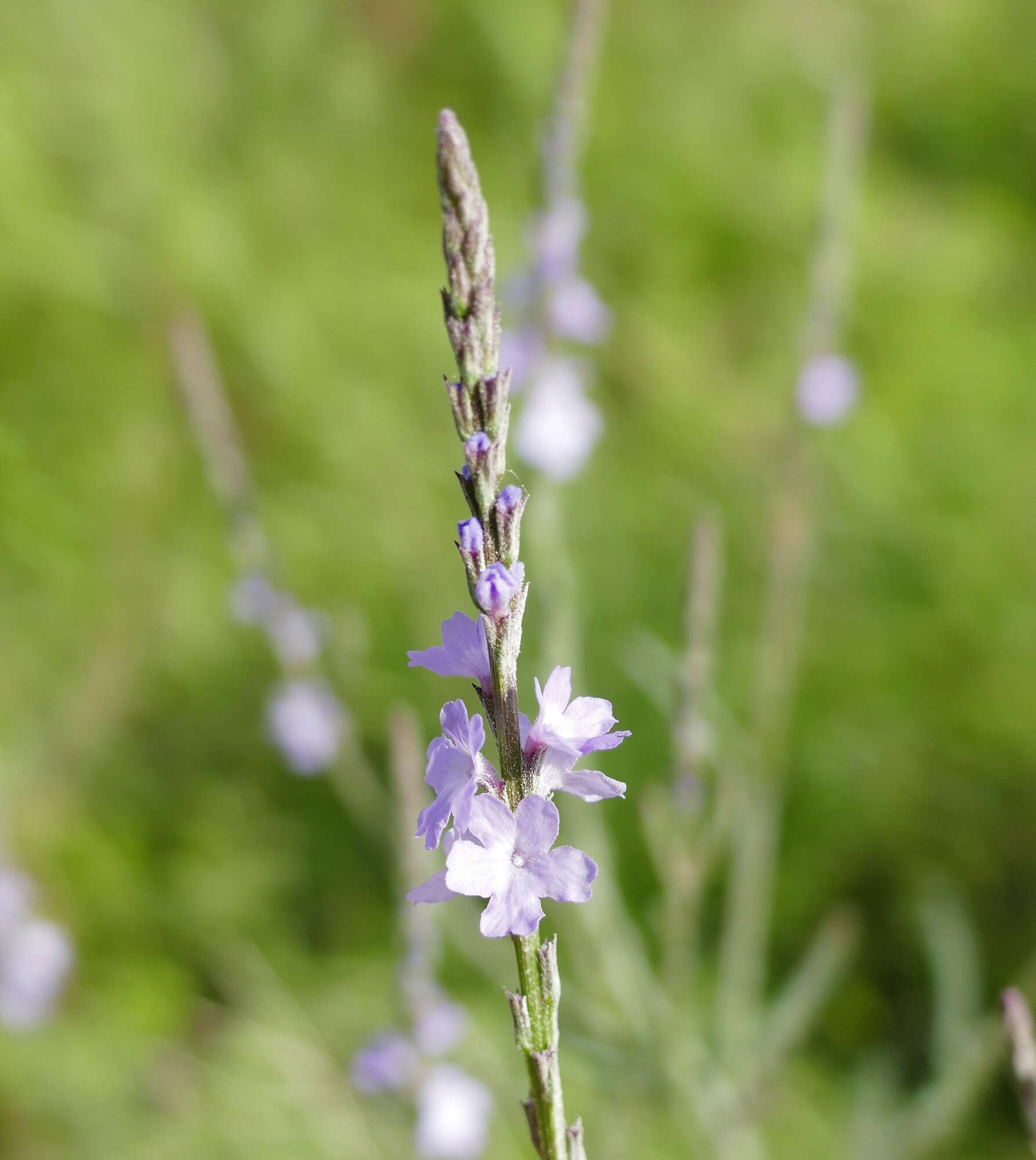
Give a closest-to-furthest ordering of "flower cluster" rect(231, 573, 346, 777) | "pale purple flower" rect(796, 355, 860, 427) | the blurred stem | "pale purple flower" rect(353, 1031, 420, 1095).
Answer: "pale purple flower" rect(353, 1031, 420, 1095), the blurred stem, "pale purple flower" rect(796, 355, 860, 427), "flower cluster" rect(231, 573, 346, 777)

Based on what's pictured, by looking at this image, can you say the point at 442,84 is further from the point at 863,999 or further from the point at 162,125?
the point at 863,999

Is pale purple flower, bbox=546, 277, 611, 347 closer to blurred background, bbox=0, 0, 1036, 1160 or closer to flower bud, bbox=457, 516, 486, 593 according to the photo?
blurred background, bbox=0, 0, 1036, 1160

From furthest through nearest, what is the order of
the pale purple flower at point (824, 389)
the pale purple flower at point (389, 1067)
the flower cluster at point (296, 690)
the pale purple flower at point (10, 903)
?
the pale purple flower at point (10, 903) < the flower cluster at point (296, 690) < the pale purple flower at point (824, 389) < the pale purple flower at point (389, 1067)

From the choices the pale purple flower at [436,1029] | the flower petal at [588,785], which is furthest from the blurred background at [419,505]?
the flower petal at [588,785]

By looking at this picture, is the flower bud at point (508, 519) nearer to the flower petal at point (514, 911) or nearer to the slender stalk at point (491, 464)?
the slender stalk at point (491, 464)

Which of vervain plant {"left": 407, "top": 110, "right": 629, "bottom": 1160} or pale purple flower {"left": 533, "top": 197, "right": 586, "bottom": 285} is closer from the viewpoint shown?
vervain plant {"left": 407, "top": 110, "right": 629, "bottom": 1160}

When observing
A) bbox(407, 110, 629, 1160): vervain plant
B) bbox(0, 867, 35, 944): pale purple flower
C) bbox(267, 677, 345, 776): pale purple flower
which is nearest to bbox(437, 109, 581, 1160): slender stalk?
bbox(407, 110, 629, 1160): vervain plant
